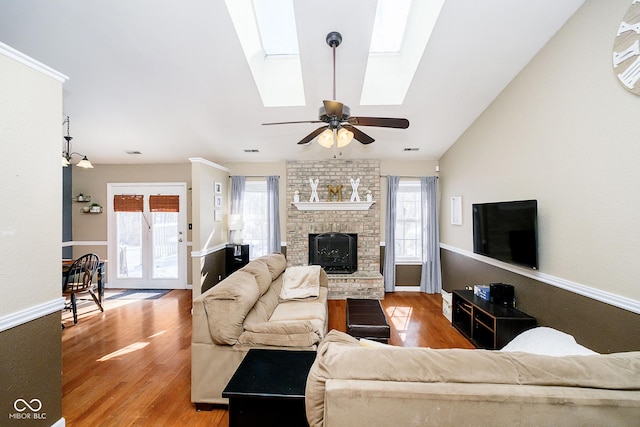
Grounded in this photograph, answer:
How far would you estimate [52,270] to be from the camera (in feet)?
5.72

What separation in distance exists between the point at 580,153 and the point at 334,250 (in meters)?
3.74

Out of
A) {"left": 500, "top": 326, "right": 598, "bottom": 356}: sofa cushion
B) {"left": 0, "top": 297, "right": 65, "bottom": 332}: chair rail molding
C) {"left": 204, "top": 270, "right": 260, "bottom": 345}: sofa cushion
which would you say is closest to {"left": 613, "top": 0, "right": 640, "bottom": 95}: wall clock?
{"left": 500, "top": 326, "right": 598, "bottom": 356}: sofa cushion

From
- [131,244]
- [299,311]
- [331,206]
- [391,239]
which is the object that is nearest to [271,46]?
[331,206]

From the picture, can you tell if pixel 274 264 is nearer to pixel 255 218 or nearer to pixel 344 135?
pixel 344 135

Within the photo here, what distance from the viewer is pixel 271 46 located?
3.20 meters

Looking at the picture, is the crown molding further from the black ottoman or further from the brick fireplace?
the brick fireplace

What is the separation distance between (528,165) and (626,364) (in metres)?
2.34

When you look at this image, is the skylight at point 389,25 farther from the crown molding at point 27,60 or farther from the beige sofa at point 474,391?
the beige sofa at point 474,391

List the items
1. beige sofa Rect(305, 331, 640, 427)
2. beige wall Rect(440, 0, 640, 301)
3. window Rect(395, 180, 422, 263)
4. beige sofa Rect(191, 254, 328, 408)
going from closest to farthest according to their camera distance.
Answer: beige sofa Rect(305, 331, 640, 427)
beige wall Rect(440, 0, 640, 301)
beige sofa Rect(191, 254, 328, 408)
window Rect(395, 180, 422, 263)

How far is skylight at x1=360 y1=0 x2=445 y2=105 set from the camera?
2623 mm

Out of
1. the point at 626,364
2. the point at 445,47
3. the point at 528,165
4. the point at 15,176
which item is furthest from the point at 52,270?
the point at 528,165

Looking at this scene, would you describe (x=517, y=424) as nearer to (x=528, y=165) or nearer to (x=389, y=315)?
(x=528, y=165)

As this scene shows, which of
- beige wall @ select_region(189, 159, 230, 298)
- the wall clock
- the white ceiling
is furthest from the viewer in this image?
beige wall @ select_region(189, 159, 230, 298)

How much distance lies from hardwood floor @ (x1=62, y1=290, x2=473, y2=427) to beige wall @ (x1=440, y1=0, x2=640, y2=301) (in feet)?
5.34
